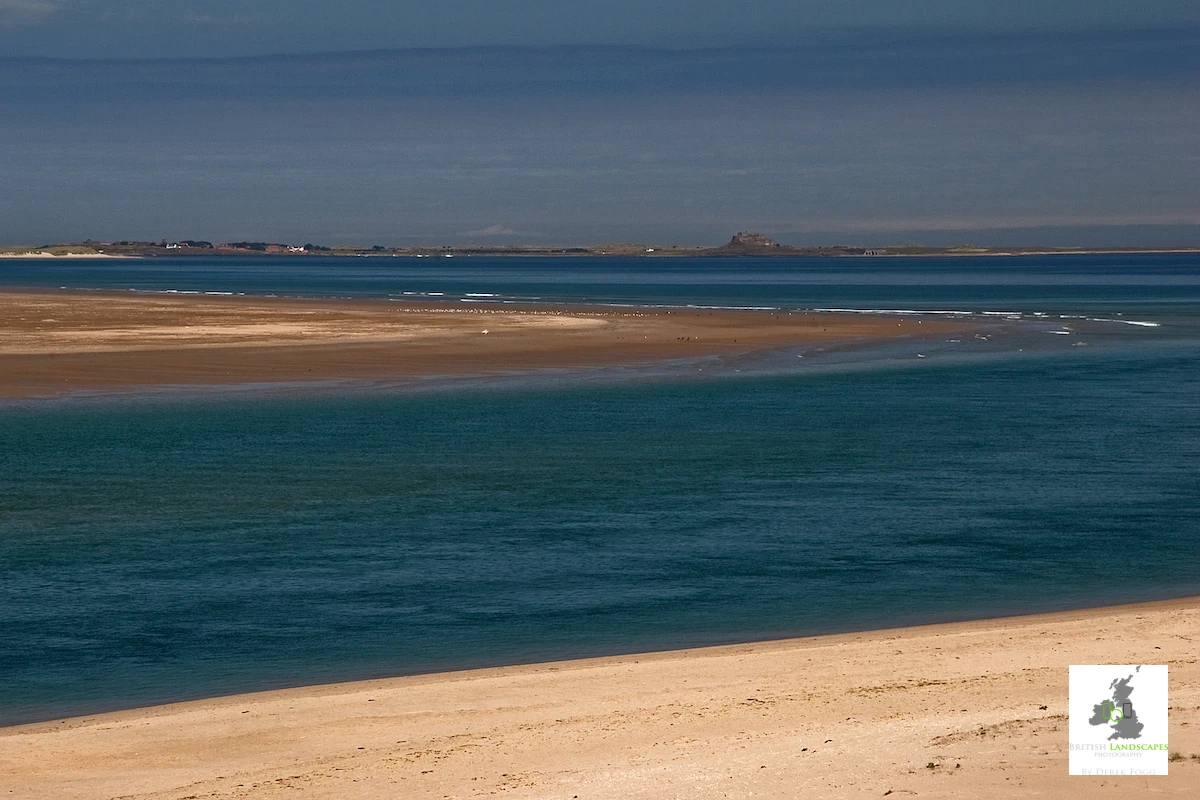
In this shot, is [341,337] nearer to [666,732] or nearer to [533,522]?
[533,522]

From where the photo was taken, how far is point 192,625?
47.0 feet

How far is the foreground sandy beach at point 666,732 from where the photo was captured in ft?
28.4

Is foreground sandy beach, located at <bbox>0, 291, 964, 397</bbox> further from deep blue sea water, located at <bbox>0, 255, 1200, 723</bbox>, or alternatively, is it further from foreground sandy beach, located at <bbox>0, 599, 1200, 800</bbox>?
foreground sandy beach, located at <bbox>0, 599, 1200, 800</bbox>

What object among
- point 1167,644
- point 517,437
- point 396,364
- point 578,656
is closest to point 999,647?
point 1167,644

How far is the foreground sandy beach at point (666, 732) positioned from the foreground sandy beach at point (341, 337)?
25431 millimetres

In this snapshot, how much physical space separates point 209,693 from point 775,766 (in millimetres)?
5580

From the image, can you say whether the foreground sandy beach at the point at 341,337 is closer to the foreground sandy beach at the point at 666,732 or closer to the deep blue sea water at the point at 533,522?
the deep blue sea water at the point at 533,522

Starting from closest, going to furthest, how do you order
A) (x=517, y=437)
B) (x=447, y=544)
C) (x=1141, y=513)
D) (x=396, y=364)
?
(x=447, y=544), (x=1141, y=513), (x=517, y=437), (x=396, y=364)

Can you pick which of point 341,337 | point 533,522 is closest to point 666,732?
point 533,522

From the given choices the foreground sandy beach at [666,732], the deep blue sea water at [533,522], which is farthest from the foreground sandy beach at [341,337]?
the foreground sandy beach at [666,732]

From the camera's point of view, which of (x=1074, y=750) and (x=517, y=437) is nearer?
(x=1074, y=750)

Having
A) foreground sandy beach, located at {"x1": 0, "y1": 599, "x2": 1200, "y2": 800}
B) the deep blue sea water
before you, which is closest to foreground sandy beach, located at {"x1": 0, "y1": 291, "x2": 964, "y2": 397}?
the deep blue sea water

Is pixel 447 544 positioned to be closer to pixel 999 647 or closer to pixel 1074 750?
pixel 999 647

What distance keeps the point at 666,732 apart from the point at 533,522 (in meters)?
9.69
